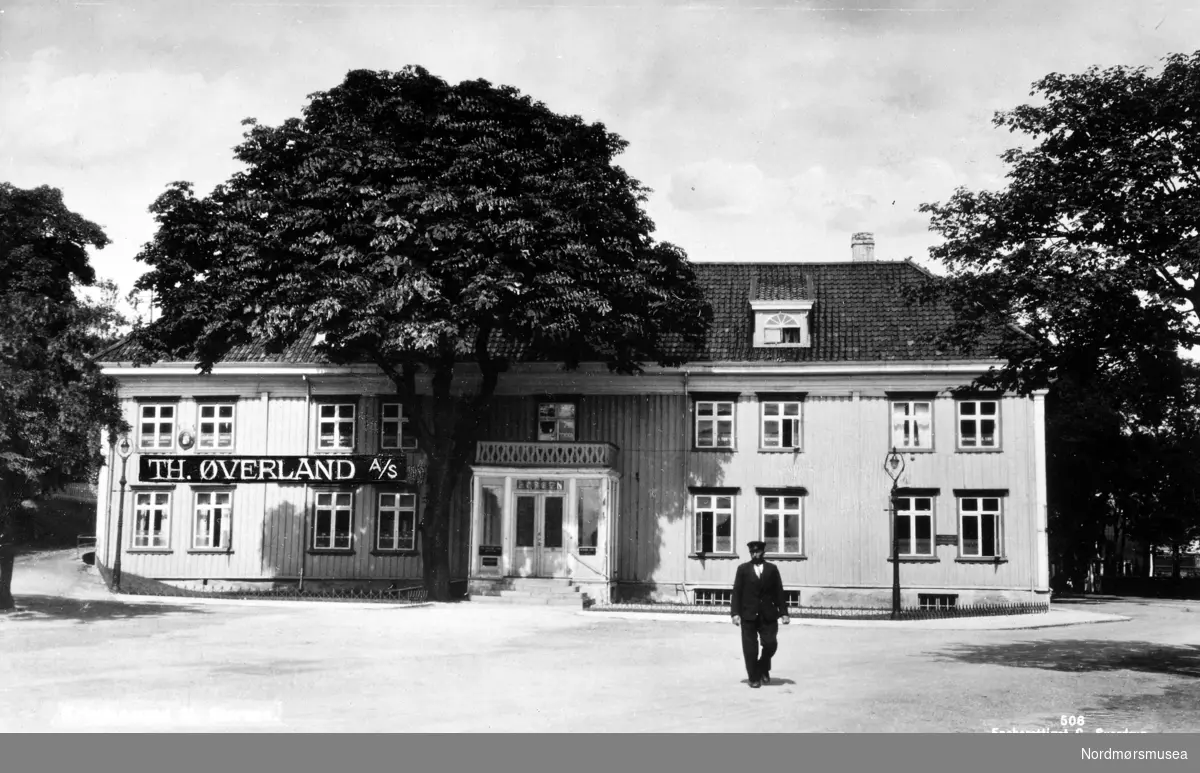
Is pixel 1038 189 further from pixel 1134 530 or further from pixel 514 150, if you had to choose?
pixel 1134 530

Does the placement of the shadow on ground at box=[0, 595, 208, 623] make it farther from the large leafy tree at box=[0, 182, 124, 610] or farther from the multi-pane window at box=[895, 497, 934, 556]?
the multi-pane window at box=[895, 497, 934, 556]

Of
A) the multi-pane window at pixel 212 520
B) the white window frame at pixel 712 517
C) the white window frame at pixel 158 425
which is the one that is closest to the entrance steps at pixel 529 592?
the white window frame at pixel 712 517

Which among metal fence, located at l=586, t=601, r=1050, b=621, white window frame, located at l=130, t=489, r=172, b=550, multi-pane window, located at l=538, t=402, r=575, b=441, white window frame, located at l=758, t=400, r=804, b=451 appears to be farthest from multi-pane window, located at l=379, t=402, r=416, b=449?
white window frame, located at l=758, t=400, r=804, b=451

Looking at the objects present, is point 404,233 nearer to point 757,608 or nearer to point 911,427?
point 911,427

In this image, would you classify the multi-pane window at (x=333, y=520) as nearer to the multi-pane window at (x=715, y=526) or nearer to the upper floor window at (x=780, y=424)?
the multi-pane window at (x=715, y=526)

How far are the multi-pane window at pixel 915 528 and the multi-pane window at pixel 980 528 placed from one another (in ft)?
2.59

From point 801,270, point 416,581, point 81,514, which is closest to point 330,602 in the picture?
point 416,581

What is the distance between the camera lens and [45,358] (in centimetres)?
2066

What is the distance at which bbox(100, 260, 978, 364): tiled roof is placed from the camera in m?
33.1

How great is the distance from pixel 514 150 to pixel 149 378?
554 inches

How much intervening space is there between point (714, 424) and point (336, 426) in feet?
34.2

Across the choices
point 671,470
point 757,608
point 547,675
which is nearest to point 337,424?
point 671,470

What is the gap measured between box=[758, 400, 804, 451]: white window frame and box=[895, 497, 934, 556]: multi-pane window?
311cm
